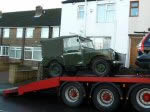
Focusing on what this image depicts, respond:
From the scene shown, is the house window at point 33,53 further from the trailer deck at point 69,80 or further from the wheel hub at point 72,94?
the wheel hub at point 72,94

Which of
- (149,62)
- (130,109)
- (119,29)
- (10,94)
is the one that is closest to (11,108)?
(10,94)

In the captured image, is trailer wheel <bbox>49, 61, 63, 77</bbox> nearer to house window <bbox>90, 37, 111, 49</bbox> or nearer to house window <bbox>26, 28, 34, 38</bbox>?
house window <bbox>90, 37, 111, 49</bbox>

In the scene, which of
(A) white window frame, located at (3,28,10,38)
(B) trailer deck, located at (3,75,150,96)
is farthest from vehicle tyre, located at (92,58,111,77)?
(A) white window frame, located at (3,28,10,38)

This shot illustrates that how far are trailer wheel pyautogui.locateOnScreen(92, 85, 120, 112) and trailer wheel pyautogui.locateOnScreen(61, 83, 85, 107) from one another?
1.72 ft

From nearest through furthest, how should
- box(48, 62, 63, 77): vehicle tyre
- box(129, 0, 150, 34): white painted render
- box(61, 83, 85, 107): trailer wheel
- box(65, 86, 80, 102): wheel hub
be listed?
box(61, 83, 85, 107): trailer wheel
box(65, 86, 80, 102): wheel hub
box(48, 62, 63, 77): vehicle tyre
box(129, 0, 150, 34): white painted render

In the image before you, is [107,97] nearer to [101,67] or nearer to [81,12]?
[101,67]

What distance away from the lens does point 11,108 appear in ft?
38.2

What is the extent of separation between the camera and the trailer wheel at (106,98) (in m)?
11.4

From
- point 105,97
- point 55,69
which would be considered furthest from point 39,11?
point 105,97

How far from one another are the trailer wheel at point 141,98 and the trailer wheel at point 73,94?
198 centimetres

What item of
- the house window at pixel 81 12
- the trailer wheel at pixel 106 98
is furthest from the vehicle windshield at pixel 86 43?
the house window at pixel 81 12

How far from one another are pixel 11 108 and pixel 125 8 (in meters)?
16.1

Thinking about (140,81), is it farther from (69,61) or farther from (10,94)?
(10,94)

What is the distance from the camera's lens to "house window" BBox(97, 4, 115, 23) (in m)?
26.3
